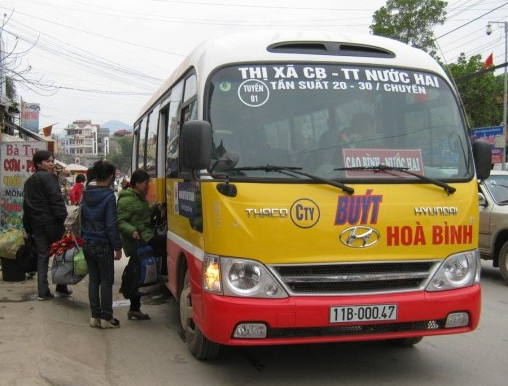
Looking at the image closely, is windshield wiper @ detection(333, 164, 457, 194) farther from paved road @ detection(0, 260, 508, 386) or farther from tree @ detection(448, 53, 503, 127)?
tree @ detection(448, 53, 503, 127)

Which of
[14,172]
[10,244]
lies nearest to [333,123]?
[10,244]

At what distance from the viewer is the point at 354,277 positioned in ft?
13.2

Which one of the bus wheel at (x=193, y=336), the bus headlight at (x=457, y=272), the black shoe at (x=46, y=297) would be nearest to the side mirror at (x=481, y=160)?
the bus headlight at (x=457, y=272)

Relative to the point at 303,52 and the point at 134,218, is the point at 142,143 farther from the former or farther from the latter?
the point at 303,52

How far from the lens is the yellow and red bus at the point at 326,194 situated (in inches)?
154

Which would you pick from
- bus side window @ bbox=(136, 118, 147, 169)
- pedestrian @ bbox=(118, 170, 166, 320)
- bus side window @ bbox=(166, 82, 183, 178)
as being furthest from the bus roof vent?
bus side window @ bbox=(136, 118, 147, 169)

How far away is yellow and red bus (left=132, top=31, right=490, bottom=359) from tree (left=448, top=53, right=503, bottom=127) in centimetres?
2630

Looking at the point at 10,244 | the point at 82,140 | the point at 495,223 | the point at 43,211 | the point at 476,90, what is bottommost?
the point at 10,244

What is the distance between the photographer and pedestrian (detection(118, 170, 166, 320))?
609cm

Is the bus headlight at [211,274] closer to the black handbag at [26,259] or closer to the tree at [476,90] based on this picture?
the black handbag at [26,259]

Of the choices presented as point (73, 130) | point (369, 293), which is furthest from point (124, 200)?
point (73, 130)

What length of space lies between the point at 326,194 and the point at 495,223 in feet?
19.3

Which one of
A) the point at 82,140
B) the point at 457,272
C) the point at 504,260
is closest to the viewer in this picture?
the point at 457,272

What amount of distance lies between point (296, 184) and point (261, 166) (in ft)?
0.97
